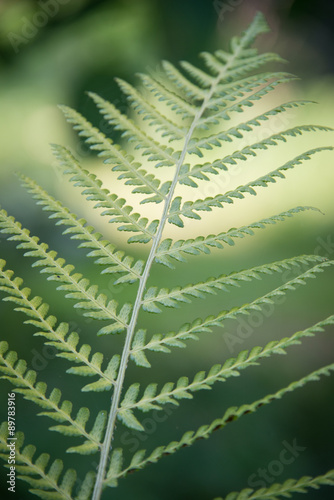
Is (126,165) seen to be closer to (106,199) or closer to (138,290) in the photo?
(106,199)

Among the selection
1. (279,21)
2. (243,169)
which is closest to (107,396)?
(243,169)

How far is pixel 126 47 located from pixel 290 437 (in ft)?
9.06

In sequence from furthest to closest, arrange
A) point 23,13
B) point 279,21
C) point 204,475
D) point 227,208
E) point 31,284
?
point 279,21 < point 23,13 < point 227,208 < point 31,284 < point 204,475

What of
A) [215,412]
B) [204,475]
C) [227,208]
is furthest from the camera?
[227,208]

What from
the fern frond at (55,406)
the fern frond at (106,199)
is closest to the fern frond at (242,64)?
the fern frond at (106,199)

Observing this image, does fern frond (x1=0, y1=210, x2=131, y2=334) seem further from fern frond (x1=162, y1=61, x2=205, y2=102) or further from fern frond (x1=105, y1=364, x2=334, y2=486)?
fern frond (x1=162, y1=61, x2=205, y2=102)

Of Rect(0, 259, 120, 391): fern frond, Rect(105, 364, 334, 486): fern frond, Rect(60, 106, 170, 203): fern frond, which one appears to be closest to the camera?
Rect(105, 364, 334, 486): fern frond

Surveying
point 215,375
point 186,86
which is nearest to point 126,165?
point 186,86

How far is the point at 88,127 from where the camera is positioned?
709 millimetres

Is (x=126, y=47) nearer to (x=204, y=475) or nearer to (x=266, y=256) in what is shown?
(x=266, y=256)

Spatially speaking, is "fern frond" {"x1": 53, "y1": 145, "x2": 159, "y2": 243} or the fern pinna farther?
"fern frond" {"x1": 53, "y1": 145, "x2": 159, "y2": 243}

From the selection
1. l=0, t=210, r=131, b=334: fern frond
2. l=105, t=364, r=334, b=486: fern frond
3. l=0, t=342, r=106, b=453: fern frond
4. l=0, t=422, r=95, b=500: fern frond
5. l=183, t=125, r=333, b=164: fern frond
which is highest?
l=183, t=125, r=333, b=164: fern frond

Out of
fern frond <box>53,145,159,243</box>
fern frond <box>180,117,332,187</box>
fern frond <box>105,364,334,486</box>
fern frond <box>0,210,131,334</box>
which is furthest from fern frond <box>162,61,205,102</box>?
fern frond <box>105,364,334,486</box>

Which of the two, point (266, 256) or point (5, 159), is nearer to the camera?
point (266, 256)
